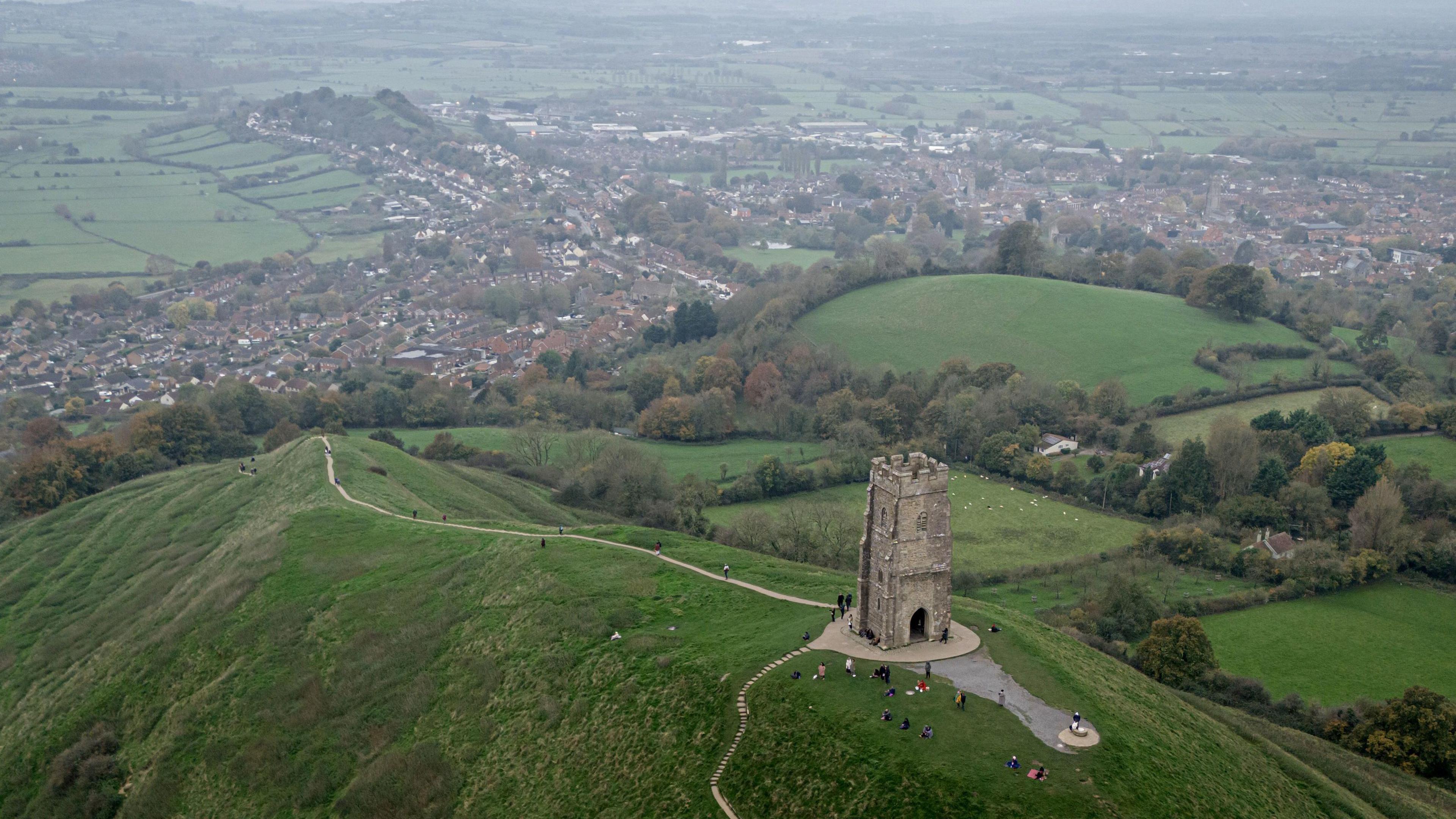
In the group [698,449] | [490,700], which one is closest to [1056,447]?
[698,449]

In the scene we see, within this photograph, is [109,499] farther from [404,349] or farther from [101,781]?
[404,349]

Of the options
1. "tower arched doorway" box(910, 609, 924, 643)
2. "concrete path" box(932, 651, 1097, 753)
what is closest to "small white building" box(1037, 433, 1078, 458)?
"tower arched doorway" box(910, 609, 924, 643)

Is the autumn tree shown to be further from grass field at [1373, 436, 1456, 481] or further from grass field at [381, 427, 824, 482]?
grass field at [381, 427, 824, 482]

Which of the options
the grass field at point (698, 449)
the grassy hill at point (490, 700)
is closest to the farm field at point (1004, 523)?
the grass field at point (698, 449)

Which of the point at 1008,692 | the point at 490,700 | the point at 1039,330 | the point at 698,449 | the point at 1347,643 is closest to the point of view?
the point at 1008,692

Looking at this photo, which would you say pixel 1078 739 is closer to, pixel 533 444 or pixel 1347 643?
pixel 1347 643
